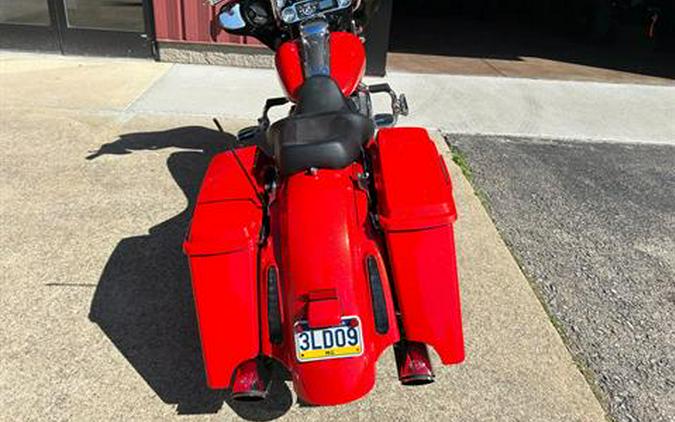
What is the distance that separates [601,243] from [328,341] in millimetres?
2477

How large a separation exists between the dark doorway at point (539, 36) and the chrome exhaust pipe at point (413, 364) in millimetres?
5722

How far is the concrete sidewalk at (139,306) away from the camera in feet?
8.04

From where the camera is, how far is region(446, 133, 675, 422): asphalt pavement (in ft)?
9.02

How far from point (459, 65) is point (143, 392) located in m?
6.42

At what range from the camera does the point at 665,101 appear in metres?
6.77

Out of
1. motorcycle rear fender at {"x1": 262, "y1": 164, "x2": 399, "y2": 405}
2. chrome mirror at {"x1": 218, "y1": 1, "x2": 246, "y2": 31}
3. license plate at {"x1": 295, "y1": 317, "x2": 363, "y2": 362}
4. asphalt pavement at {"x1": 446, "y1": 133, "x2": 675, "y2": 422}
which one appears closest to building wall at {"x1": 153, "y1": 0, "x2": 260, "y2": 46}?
asphalt pavement at {"x1": 446, "y1": 133, "x2": 675, "y2": 422}

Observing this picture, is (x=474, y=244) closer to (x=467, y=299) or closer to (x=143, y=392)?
(x=467, y=299)

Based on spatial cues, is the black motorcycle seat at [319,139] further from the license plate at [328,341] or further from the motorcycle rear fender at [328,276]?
the license plate at [328,341]

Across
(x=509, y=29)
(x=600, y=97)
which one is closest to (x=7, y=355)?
(x=600, y=97)

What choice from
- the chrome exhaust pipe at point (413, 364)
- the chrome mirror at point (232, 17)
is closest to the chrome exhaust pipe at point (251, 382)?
the chrome exhaust pipe at point (413, 364)

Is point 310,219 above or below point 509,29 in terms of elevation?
above

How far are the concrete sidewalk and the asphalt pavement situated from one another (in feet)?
0.48

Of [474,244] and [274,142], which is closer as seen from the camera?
[274,142]

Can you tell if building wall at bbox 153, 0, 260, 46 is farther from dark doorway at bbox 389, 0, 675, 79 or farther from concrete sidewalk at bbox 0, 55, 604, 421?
dark doorway at bbox 389, 0, 675, 79
